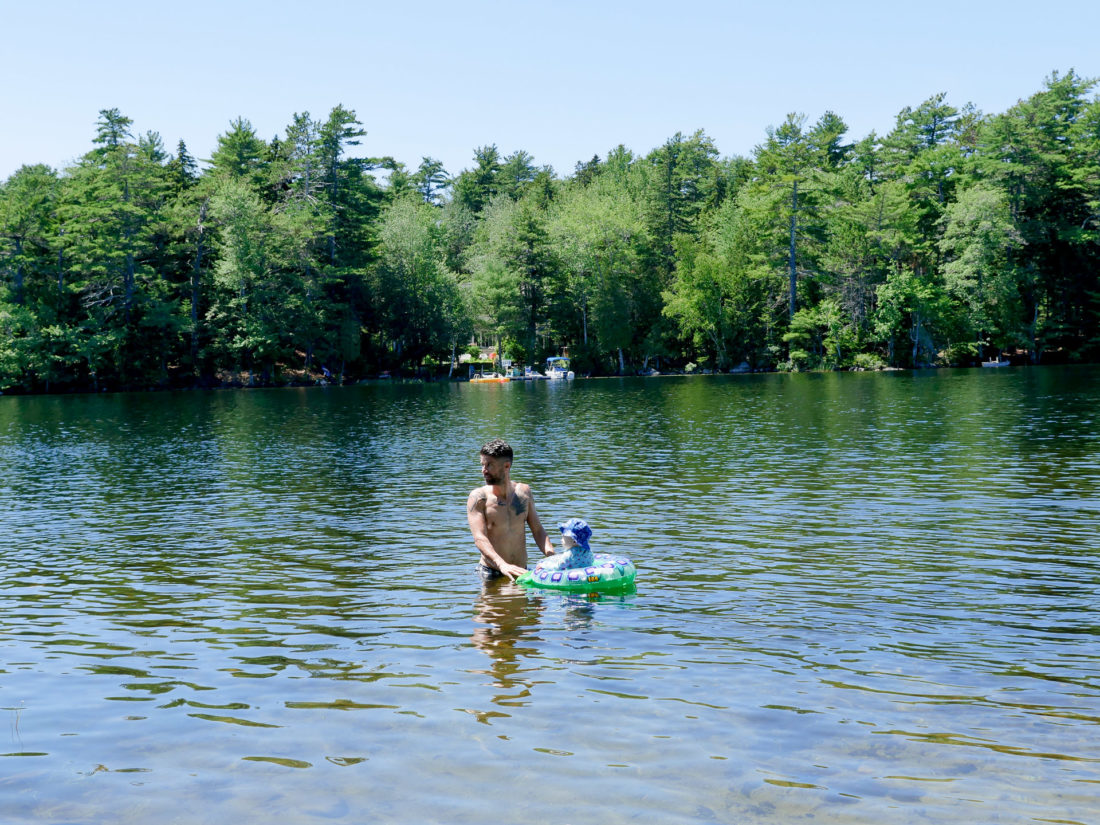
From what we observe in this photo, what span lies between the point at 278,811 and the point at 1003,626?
819cm

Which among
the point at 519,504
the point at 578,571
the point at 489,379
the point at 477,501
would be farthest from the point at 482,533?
the point at 489,379

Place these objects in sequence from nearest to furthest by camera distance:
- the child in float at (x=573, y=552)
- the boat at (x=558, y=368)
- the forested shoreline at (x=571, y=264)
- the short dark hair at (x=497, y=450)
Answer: the short dark hair at (x=497, y=450), the child in float at (x=573, y=552), the forested shoreline at (x=571, y=264), the boat at (x=558, y=368)

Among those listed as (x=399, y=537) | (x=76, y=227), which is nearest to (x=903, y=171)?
(x=76, y=227)

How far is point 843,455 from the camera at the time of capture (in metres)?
28.4

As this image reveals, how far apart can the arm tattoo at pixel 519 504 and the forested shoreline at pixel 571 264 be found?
259ft

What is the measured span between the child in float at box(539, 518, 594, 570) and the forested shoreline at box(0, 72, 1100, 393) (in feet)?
261

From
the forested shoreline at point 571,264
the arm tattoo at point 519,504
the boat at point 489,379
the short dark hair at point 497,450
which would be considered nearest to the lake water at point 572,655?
the arm tattoo at point 519,504

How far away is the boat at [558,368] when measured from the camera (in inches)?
4203

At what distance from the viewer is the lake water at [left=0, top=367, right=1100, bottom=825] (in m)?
6.64

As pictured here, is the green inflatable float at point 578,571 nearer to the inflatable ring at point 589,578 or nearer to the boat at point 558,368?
the inflatable ring at point 589,578

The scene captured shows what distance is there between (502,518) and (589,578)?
1474 millimetres

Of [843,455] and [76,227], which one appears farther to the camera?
[76,227]

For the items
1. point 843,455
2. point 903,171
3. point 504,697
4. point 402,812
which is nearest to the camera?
point 402,812

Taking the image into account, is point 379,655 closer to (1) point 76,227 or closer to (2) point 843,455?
(2) point 843,455
